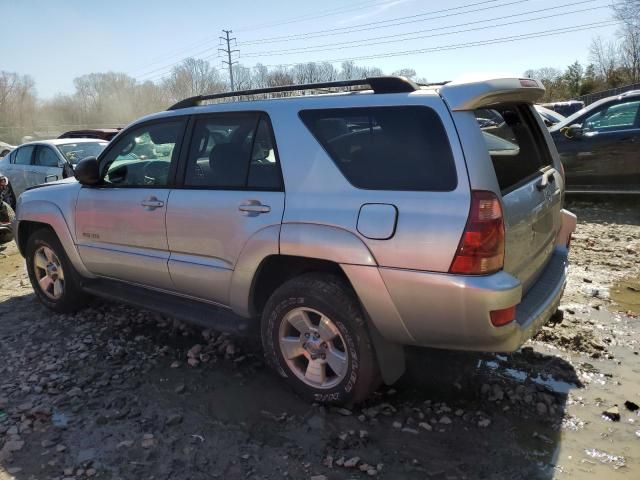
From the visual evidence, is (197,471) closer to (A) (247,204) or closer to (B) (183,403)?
(B) (183,403)

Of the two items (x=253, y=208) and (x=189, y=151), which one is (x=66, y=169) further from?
(x=253, y=208)

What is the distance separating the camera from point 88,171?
14.0 ft

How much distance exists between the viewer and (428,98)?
9.17ft

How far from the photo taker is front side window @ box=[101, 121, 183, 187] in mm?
3971

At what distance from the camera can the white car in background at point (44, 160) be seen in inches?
396

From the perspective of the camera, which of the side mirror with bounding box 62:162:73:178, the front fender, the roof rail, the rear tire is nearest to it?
the roof rail

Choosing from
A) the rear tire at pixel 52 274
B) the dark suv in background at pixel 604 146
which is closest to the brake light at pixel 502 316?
the rear tire at pixel 52 274

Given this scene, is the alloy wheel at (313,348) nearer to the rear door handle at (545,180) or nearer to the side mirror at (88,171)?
the rear door handle at (545,180)

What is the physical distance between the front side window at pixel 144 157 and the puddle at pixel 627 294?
3.99m

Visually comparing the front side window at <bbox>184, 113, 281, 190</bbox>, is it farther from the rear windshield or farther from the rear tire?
the rear tire

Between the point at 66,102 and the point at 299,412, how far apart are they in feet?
279

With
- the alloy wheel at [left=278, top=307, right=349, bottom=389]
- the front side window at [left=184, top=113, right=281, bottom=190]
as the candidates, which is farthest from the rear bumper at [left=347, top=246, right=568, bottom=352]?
the front side window at [left=184, top=113, right=281, bottom=190]

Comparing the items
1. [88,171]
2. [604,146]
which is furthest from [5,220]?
[604,146]

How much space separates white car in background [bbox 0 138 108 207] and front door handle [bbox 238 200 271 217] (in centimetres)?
739
